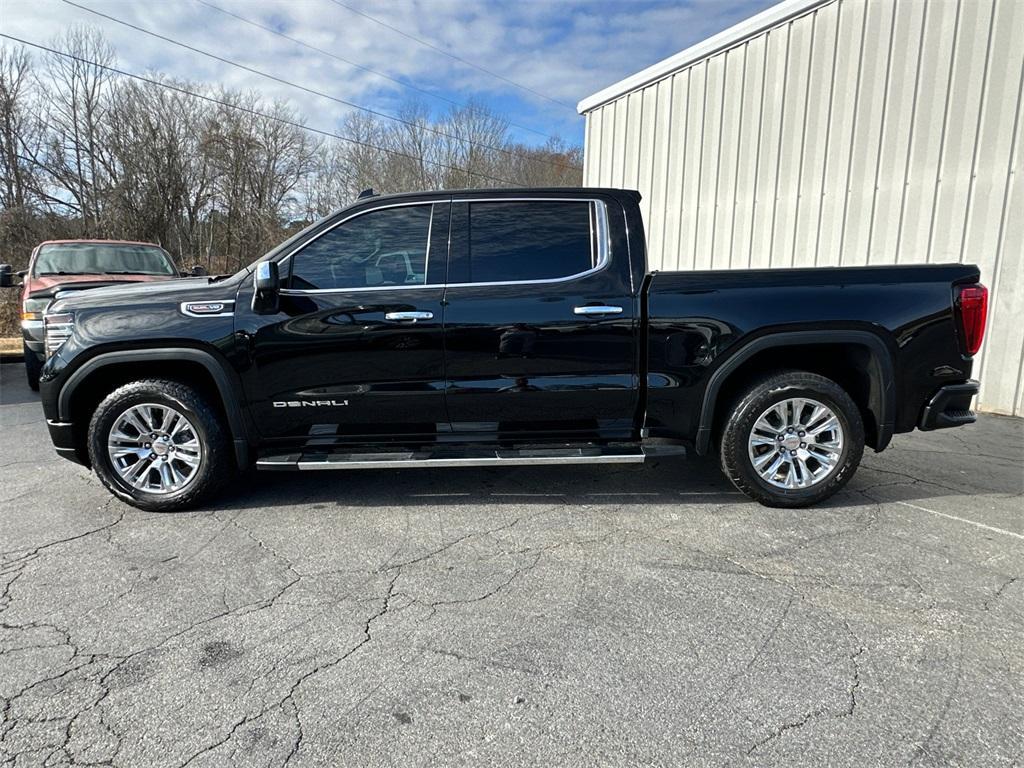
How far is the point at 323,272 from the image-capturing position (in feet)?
12.6

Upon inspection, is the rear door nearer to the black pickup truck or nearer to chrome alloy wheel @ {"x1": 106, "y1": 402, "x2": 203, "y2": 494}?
the black pickup truck

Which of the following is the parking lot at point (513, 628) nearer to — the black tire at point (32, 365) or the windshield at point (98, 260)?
the black tire at point (32, 365)

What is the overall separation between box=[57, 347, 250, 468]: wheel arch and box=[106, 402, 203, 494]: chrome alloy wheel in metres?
0.24

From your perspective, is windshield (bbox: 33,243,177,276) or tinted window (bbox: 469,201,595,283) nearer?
tinted window (bbox: 469,201,595,283)

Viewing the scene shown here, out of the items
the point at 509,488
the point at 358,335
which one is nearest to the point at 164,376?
the point at 358,335

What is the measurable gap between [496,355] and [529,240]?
79 cm

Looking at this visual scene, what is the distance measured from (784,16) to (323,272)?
25.0 feet

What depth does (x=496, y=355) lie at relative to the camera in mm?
3783

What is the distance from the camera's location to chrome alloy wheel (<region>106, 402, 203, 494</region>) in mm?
3871

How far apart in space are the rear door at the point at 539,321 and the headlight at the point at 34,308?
21.0ft

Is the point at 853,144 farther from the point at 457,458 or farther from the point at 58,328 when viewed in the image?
the point at 58,328

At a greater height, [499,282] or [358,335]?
[499,282]

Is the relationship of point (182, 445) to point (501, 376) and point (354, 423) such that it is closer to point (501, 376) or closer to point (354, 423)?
point (354, 423)

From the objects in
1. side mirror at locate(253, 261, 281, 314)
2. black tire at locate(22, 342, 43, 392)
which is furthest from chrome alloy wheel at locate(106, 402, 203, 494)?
black tire at locate(22, 342, 43, 392)
